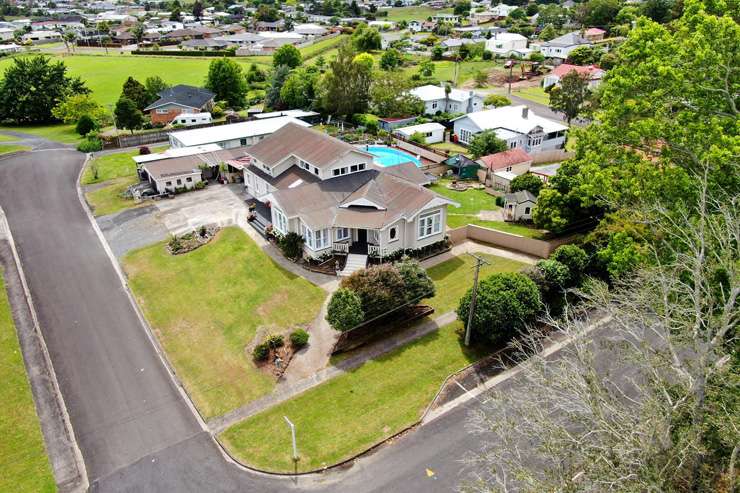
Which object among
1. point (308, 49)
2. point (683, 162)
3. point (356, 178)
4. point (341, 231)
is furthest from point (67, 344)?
point (308, 49)

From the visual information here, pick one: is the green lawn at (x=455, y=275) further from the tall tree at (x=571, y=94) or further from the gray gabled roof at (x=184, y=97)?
the gray gabled roof at (x=184, y=97)

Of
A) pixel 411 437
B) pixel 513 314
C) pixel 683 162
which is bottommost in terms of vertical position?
pixel 411 437

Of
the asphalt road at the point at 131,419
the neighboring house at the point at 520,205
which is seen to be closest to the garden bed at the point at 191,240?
the asphalt road at the point at 131,419

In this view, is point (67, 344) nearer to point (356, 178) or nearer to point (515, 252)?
point (356, 178)

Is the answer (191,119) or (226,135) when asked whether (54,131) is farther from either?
(226,135)

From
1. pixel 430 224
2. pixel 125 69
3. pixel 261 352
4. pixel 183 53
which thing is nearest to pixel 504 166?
pixel 430 224
